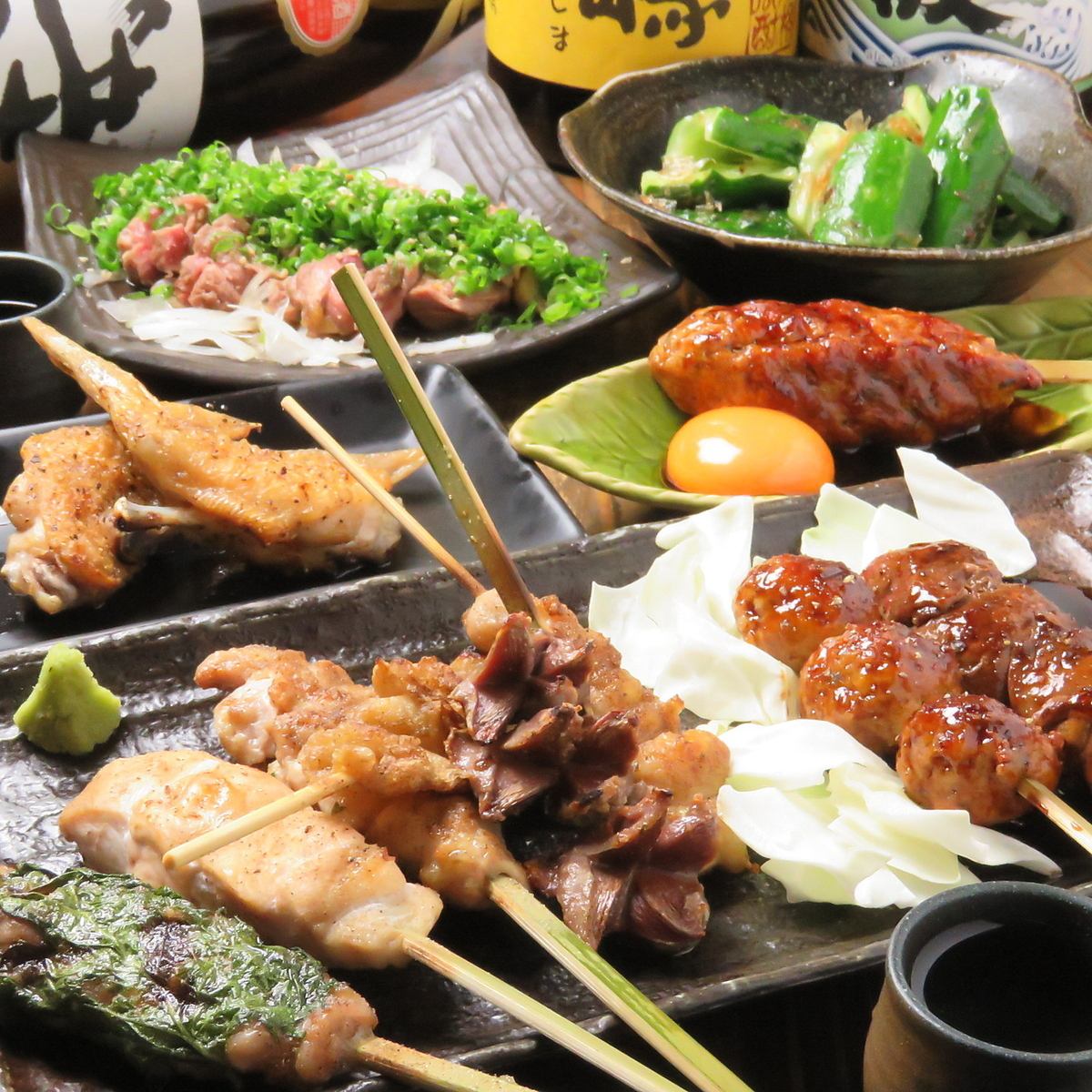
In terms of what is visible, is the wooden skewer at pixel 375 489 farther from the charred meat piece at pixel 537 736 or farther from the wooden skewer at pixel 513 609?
the charred meat piece at pixel 537 736

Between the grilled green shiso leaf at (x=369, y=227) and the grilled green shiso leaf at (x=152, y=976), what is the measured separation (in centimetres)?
263

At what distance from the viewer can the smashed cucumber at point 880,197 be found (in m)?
4.11

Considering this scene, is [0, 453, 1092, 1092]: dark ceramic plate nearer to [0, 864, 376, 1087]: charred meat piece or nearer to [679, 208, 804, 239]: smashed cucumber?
[0, 864, 376, 1087]: charred meat piece

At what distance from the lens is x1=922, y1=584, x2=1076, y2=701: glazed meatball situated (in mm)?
2408

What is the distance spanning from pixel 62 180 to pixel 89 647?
3.01 meters

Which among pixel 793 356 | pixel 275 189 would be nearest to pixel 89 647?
pixel 793 356

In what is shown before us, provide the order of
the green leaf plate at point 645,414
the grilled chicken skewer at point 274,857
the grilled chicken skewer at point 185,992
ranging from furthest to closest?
the green leaf plate at point 645,414, the grilled chicken skewer at point 274,857, the grilled chicken skewer at point 185,992

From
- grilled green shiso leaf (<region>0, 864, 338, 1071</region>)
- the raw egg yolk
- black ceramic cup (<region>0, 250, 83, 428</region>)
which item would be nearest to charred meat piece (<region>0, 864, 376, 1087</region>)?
grilled green shiso leaf (<region>0, 864, 338, 1071</region>)

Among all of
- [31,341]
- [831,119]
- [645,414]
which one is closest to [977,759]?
[645,414]

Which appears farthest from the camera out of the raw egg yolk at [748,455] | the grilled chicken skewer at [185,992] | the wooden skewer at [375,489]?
the raw egg yolk at [748,455]

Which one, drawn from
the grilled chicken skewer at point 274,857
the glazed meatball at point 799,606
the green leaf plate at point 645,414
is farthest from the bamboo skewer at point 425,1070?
the green leaf plate at point 645,414

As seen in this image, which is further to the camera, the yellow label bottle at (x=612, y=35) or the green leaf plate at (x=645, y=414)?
the yellow label bottle at (x=612, y=35)

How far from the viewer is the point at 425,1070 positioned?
156 centimetres

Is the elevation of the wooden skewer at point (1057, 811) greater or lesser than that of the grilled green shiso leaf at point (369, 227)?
lesser
